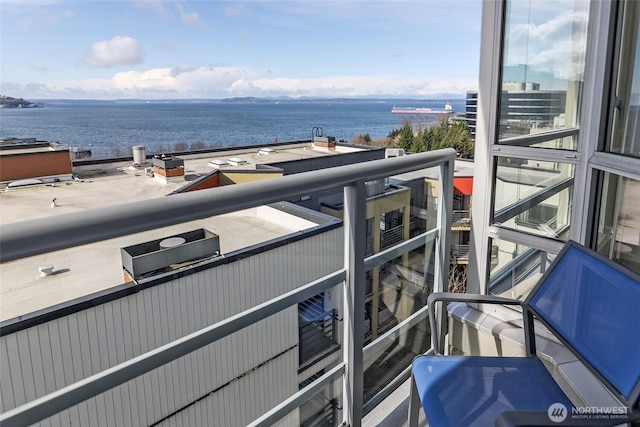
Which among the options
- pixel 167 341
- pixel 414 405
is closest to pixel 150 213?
pixel 167 341

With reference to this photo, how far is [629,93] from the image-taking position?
198 centimetres

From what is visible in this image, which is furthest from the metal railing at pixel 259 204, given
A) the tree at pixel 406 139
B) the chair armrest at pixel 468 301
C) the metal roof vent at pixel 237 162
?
the tree at pixel 406 139

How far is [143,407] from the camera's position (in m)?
1.26

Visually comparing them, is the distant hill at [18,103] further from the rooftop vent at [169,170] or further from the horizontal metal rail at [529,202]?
the horizontal metal rail at [529,202]

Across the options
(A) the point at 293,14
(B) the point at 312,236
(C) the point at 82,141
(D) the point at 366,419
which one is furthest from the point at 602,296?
(A) the point at 293,14

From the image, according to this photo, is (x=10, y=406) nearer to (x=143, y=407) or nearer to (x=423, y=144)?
(x=143, y=407)

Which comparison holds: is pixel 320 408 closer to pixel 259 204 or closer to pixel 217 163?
pixel 259 204

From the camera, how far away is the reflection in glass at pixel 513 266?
8.43 ft

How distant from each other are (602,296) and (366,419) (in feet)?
3.79

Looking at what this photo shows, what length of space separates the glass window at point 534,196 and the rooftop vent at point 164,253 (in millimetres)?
1995

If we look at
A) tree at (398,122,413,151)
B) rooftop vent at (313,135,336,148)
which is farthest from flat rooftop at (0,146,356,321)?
tree at (398,122,413,151)

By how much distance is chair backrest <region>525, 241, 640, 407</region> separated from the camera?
1.21m

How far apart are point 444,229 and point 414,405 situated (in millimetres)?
1105

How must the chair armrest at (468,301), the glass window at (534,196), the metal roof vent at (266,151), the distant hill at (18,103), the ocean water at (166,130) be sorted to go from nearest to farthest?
1. the chair armrest at (468,301)
2. the glass window at (534,196)
3. the metal roof vent at (266,151)
4. the ocean water at (166,130)
5. the distant hill at (18,103)
